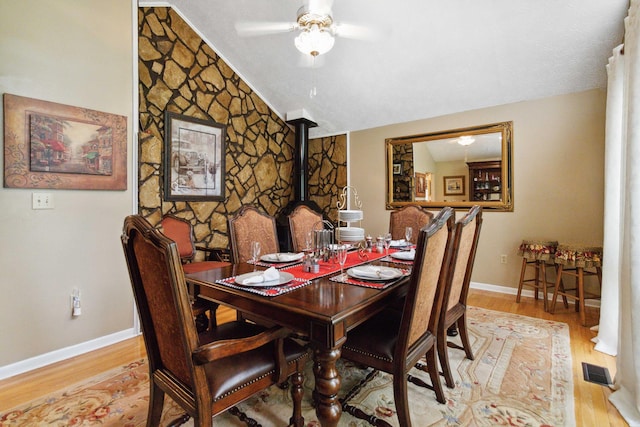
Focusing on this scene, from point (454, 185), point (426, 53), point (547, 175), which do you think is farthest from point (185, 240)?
point (547, 175)

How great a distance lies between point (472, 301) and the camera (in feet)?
11.2

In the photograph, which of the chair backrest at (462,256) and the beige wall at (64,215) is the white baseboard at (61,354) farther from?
the chair backrest at (462,256)

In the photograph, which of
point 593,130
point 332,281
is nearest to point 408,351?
point 332,281

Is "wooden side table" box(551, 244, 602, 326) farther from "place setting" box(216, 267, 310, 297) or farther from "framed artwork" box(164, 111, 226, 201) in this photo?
"framed artwork" box(164, 111, 226, 201)

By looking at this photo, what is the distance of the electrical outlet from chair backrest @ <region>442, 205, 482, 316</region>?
276 cm

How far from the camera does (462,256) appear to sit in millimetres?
1830

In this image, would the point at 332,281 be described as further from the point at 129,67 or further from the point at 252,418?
the point at 129,67

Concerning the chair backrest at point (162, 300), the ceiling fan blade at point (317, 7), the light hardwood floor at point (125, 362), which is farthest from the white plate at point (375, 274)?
the ceiling fan blade at point (317, 7)

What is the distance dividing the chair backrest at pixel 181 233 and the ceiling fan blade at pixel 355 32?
2552 millimetres

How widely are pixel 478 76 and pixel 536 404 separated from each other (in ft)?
10.0

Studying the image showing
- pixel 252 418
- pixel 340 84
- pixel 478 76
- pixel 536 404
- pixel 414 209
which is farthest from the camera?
pixel 340 84

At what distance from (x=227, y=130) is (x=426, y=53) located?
8.27 ft

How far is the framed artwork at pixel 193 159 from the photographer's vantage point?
333 centimetres

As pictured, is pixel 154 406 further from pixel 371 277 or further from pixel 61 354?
pixel 61 354
